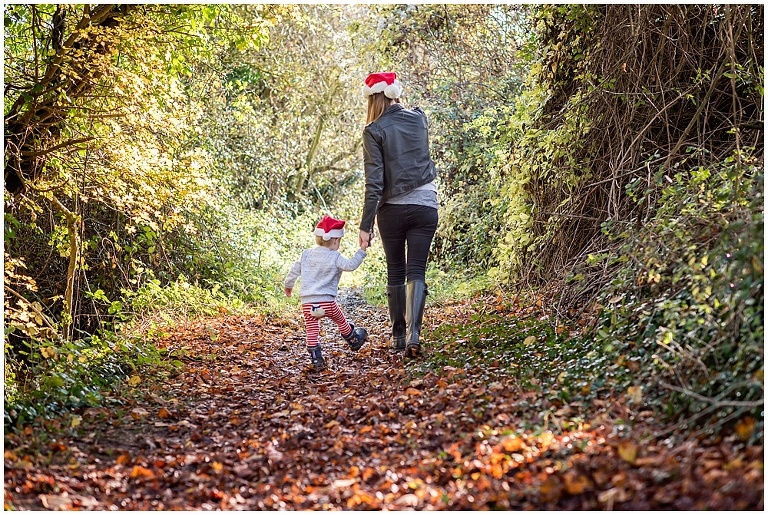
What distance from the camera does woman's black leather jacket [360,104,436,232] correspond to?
20.1 feet

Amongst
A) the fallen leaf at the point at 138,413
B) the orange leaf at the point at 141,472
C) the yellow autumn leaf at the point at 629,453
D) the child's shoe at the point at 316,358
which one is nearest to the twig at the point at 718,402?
the yellow autumn leaf at the point at 629,453

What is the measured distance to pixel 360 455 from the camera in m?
4.09

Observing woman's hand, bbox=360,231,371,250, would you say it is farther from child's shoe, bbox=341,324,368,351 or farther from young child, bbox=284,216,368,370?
child's shoe, bbox=341,324,368,351

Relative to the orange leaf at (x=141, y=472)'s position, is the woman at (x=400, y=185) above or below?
above

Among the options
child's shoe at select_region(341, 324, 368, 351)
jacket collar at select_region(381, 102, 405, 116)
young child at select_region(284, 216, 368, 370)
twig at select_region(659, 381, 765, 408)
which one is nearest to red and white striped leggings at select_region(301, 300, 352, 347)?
young child at select_region(284, 216, 368, 370)

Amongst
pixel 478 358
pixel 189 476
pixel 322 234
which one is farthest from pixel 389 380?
pixel 189 476

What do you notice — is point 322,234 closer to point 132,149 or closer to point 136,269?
point 132,149

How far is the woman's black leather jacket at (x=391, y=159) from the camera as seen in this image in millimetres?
6137

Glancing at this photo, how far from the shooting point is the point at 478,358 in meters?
5.91

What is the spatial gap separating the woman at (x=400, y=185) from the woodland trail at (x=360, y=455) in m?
0.86

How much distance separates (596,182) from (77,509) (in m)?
4.85

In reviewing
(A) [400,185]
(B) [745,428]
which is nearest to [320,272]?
(A) [400,185]

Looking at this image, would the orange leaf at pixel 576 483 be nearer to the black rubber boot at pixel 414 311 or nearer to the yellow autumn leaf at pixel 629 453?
the yellow autumn leaf at pixel 629 453

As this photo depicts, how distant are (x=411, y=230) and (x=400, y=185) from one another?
0.39 m
